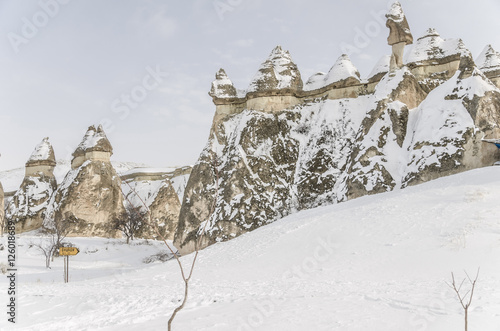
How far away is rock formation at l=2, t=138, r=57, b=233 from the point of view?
36.2 metres

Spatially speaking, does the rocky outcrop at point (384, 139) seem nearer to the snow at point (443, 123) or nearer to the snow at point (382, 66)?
the snow at point (443, 123)

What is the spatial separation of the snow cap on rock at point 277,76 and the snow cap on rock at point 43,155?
23401 millimetres

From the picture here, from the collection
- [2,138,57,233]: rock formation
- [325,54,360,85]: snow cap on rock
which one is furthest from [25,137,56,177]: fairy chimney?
[325,54,360,85]: snow cap on rock

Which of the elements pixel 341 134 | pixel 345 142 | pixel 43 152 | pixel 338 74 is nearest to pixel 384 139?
pixel 345 142

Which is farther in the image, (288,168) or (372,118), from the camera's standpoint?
(288,168)

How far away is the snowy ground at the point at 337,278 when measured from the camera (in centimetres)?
612

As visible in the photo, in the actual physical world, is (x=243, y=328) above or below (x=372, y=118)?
below

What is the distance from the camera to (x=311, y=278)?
9.95 meters

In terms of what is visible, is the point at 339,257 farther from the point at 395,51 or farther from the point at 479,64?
the point at 479,64

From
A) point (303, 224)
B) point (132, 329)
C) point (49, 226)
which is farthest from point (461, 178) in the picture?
point (49, 226)

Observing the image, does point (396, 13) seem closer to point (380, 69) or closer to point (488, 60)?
point (380, 69)

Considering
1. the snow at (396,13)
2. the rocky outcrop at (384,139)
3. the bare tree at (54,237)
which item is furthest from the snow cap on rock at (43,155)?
the snow at (396,13)

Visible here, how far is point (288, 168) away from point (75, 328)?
67.3 ft

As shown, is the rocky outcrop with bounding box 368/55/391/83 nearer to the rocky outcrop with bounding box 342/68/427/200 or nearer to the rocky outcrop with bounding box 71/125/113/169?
the rocky outcrop with bounding box 342/68/427/200
